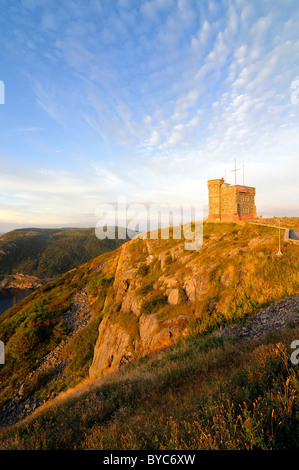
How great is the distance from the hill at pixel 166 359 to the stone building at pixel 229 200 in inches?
368

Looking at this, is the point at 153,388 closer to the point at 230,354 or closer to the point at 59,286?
the point at 230,354

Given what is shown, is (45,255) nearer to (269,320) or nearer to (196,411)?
(269,320)

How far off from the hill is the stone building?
936 cm

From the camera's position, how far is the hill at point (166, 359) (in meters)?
3.52

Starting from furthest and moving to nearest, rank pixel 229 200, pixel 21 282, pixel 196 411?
pixel 21 282 < pixel 229 200 < pixel 196 411

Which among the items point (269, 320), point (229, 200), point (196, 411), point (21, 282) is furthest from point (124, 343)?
point (21, 282)

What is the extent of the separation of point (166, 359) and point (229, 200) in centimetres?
3924

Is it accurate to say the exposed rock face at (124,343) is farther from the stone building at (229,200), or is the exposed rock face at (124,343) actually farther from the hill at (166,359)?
the stone building at (229,200)

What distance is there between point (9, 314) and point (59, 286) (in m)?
10.7

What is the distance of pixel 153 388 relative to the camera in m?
5.90

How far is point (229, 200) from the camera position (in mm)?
41250

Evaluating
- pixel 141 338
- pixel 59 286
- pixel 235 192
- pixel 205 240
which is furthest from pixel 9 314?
pixel 235 192

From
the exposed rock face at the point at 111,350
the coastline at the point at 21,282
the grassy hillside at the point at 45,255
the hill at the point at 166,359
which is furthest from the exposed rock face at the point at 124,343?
the grassy hillside at the point at 45,255

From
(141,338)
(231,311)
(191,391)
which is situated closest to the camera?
(191,391)
